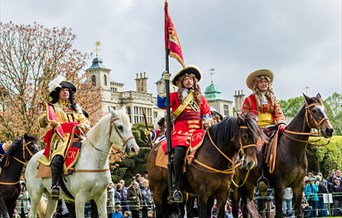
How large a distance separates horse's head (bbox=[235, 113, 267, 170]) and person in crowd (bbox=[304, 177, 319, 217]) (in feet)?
41.1

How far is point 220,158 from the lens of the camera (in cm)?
1139

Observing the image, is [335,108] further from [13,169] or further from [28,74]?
[13,169]

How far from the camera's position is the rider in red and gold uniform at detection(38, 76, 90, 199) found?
1257 centimetres

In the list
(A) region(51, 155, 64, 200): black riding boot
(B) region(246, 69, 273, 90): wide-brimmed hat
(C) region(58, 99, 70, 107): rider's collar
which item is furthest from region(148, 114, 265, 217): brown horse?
(C) region(58, 99, 70, 107): rider's collar

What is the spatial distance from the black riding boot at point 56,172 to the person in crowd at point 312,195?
495 inches

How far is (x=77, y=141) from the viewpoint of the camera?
13.0 m

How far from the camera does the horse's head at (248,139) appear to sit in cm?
1071

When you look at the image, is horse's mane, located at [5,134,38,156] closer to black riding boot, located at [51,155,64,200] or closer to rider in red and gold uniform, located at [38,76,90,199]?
rider in red and gold uniform, located at [38,76,90,199]

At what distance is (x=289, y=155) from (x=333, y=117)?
104 meters

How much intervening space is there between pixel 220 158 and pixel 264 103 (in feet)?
10.5

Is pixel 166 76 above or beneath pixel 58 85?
beneath

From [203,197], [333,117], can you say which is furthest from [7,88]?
[333,117]

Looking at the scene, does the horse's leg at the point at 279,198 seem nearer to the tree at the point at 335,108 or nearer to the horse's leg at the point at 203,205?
the horse's leg at the point at 203,205

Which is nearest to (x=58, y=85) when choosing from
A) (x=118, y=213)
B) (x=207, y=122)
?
(x=207, y=122)
